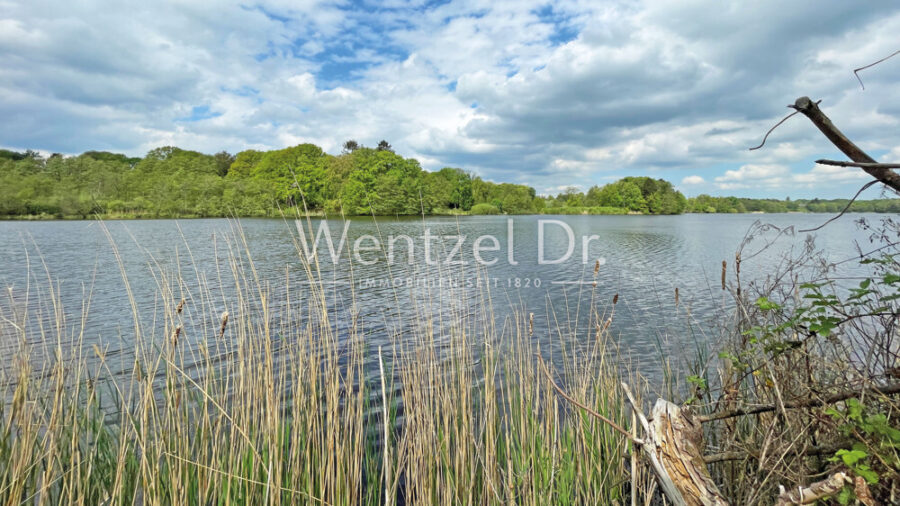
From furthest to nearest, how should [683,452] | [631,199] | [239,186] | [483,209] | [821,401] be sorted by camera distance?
[631,199] → [483,209] → [239,186] → [683,452] → [821,401]

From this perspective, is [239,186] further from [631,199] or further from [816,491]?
[631,199]

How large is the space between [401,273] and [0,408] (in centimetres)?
1172

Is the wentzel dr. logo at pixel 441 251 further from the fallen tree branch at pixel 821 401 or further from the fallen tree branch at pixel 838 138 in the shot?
the fallen tree branch at pixel 838 138

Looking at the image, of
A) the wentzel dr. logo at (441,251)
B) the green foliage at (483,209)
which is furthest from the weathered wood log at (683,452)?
the green foliage at (483,209)

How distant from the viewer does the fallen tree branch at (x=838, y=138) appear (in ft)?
4.57

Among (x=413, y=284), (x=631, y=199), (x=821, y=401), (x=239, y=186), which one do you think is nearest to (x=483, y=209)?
(x=631, y=199)

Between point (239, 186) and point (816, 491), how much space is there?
2398 inches

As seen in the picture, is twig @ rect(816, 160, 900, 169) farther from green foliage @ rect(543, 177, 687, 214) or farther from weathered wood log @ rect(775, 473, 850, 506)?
green foliage @ rect(543, 177, 687, 214)

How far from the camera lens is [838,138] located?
56.1 inches

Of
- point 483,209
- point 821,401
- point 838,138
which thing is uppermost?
point 483,209

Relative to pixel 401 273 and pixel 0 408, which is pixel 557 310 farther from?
pixel 0 408

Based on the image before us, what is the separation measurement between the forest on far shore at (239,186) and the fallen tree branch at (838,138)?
75.6 feet

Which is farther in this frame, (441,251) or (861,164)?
(441,251)

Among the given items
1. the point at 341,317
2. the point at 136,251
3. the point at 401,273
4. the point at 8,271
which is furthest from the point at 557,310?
the point at 136,251
